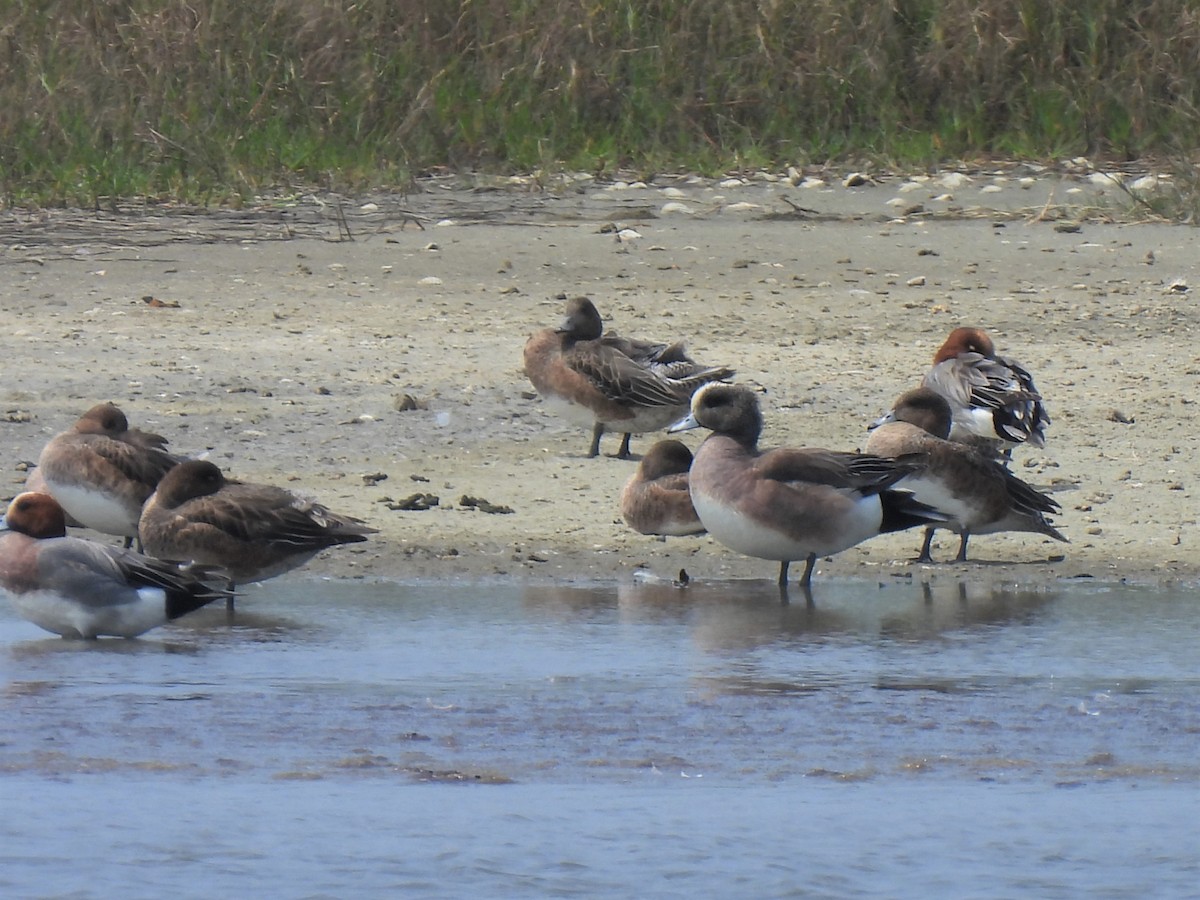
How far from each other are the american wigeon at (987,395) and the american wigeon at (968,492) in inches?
22.7

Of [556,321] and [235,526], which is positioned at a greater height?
[556,321]

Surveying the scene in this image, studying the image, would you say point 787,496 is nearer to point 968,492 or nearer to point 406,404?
point 968,492

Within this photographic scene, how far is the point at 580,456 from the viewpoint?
30.7ft

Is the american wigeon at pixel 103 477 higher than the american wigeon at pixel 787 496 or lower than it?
lower

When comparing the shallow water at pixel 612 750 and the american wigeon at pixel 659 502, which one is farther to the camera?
the american wigeon at pixel 659 502

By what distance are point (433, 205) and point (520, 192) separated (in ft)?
2.12

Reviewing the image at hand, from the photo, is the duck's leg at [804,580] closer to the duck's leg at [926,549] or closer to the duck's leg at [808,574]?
the duck's leg at [808,574]

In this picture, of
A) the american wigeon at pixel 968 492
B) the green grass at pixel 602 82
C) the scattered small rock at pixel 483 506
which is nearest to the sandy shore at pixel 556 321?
the scattered small rock at pixel 483 506

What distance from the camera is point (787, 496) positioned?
7191mm

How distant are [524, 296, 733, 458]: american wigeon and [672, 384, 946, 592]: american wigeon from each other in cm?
170

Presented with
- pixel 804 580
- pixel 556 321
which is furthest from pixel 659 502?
pixel 556 321

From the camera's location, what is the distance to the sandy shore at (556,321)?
8.10 m

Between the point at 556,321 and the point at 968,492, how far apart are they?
13.0ft

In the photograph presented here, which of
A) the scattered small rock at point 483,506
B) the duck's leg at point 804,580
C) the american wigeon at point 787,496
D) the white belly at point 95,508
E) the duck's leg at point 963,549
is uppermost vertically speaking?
the american wigeon at point 787,496
